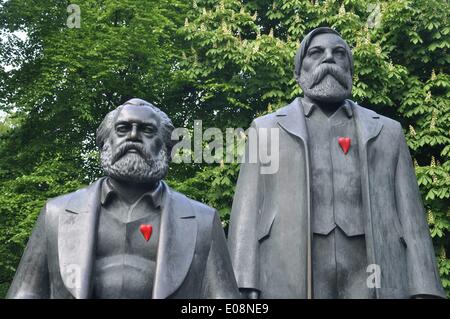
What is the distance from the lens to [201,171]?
1934 centimetres

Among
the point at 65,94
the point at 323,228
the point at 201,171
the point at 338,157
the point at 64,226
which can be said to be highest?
the point at 65,94

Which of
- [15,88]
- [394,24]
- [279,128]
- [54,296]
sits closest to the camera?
[54,296]

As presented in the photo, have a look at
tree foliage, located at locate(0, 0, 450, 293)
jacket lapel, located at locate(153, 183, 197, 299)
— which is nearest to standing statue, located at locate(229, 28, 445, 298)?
jacket lapel, located at locate(153, 183, 197, 299)

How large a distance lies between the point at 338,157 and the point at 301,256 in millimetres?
946

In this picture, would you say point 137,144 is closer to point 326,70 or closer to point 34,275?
point 34,275

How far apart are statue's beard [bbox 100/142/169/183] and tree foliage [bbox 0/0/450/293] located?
11.2 m

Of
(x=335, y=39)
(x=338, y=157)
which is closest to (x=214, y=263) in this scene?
(x=338, y=157)

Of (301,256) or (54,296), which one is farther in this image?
(301,256)

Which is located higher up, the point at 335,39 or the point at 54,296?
the point at 335,39

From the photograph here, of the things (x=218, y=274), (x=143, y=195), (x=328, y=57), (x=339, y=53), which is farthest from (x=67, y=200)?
(x=339, y=53)

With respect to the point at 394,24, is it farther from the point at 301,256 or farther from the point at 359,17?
A: the point at 301,256

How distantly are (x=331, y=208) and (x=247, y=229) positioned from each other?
2.49 ft

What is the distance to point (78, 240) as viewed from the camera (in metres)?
6.13

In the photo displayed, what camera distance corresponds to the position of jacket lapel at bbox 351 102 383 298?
25.7ft
